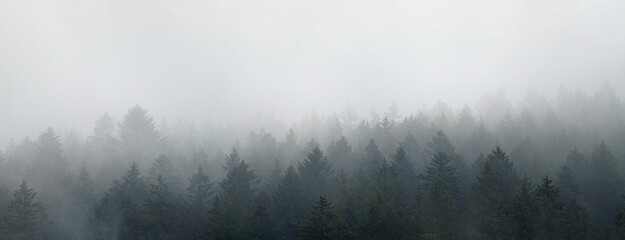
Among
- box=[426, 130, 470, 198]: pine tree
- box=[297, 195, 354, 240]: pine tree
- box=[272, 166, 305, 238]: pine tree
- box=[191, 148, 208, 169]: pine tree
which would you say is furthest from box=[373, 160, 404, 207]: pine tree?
box=[191, 148, 208, 169]: pine tree

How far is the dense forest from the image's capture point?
37.9 metres

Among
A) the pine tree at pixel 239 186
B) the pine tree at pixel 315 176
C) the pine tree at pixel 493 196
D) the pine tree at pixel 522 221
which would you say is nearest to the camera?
the pine tree at pixel 522 221

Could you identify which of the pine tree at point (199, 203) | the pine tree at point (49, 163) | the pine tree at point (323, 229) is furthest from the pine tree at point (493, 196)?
the pine tree at point (49, 163)

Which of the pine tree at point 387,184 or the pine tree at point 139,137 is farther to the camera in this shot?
the pine tree at point 139,137

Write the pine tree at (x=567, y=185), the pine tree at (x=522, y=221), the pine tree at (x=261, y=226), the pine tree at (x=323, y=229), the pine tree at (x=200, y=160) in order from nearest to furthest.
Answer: the pine tree at (x=323, y=229) < the pine tree at (x=522, y=221) < the pine tree at (x=261, y=226) < the pine tree at (x=567, y=185) < the pine tree at (x=200, y=160)

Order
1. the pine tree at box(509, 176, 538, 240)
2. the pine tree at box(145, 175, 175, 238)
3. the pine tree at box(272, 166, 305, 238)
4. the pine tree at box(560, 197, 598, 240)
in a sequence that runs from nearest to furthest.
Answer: the pine tree at box(560, 197, 598, 240)
the pine tree at box(509, 176, 538, 240)
the pine tree at box(272, 166, 305, 238)
the pine tree at box(145, 175, 175, 238)

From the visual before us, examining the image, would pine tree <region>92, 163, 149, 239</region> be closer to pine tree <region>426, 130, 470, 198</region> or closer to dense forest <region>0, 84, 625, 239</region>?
dense forest <region>0, 84, 625, 239</region>

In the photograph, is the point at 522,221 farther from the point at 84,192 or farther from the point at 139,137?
the point at 139,137

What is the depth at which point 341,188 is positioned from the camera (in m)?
51.0

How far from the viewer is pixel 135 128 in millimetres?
83062

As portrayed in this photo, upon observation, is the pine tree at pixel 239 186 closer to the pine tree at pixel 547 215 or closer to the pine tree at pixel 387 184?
the pine tree at pixel 387 184

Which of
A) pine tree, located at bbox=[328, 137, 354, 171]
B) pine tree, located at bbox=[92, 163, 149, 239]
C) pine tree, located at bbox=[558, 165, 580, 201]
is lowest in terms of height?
pine tree, located at bbox=[92, 163, 149, 239]

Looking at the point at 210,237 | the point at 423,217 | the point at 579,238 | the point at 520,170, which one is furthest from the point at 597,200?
the point at 210,237

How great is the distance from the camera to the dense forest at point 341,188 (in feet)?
124
